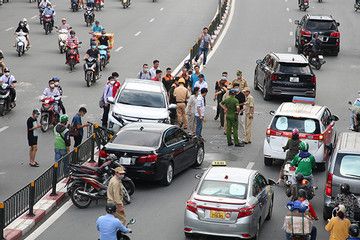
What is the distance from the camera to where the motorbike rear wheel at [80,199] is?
1603cm

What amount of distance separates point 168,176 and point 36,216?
393 cm

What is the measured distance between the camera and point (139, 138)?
17906mm

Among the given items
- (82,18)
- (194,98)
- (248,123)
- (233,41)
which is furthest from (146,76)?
(82,18)

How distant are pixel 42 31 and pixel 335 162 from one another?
29159 millimetres

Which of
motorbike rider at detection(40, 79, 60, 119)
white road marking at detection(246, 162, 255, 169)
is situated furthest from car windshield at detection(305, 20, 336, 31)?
white road marking at detection(246, 162, 255, 169)

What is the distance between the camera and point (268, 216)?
1549 centimetres

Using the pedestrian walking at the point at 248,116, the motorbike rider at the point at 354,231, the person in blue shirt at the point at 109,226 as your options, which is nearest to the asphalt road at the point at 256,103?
the pedestrian walking at the point at 248,116

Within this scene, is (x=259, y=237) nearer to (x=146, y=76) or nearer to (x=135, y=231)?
(x=135, y=231)

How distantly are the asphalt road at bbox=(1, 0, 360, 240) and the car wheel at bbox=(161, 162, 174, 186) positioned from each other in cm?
19

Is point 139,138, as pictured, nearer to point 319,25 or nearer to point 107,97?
point 107,97

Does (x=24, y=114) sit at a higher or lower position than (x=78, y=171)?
lower

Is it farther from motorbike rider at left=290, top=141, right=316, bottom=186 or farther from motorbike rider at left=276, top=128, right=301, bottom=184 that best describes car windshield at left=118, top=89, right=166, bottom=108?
motorbike rider at left=290, top=141, right=316, bottom=186

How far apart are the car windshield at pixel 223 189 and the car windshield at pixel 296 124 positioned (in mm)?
5577

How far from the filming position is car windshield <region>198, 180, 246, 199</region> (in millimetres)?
13969
